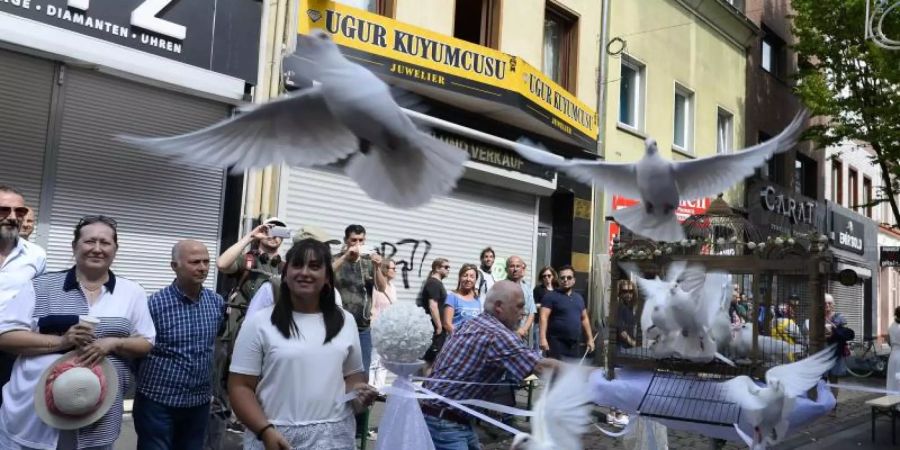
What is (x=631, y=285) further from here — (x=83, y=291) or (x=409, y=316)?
(x=83, y=291)

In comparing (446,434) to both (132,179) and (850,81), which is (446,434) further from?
(850,81)

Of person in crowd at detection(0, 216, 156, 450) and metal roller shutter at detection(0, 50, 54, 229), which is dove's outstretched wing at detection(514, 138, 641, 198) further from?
metal roller shutter at detection(0, 50, 54, 229)

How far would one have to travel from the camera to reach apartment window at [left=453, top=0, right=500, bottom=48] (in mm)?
10969

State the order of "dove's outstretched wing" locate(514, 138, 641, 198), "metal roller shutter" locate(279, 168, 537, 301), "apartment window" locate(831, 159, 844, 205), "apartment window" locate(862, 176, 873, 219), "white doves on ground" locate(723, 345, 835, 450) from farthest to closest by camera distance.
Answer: "apartment window" locate(862, 176, 873, 219)
"apartment window" locate(831, 159, 844, 205)
"metal roller shutter" locate(279, 168, 537, 301)
"white doves on ground" locate(723, 345, 835, 450)
"dove's outstretched wing" locate(514, 138, 641, 198)

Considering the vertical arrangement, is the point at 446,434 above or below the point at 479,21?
below

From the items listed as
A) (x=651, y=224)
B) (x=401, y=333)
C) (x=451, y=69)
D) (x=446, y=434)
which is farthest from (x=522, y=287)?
(x=651, y=224)

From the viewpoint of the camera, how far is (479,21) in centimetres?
1104

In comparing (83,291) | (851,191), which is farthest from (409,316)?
(851,191)

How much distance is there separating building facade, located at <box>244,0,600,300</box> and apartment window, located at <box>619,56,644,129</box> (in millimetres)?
1121

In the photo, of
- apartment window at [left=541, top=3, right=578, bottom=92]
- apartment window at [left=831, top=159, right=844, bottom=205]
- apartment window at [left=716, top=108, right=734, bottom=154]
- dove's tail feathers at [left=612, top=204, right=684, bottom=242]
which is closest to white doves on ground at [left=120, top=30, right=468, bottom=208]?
dove's tail feathers at [left=612, top=204, right=684, bottom=242]

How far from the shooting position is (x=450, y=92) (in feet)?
31.1

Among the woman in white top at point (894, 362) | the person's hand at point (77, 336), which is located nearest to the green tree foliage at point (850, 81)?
the woman in white top at point (894, 362)

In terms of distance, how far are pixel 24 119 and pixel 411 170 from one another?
6.23 metres

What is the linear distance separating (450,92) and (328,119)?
7.75 metres
